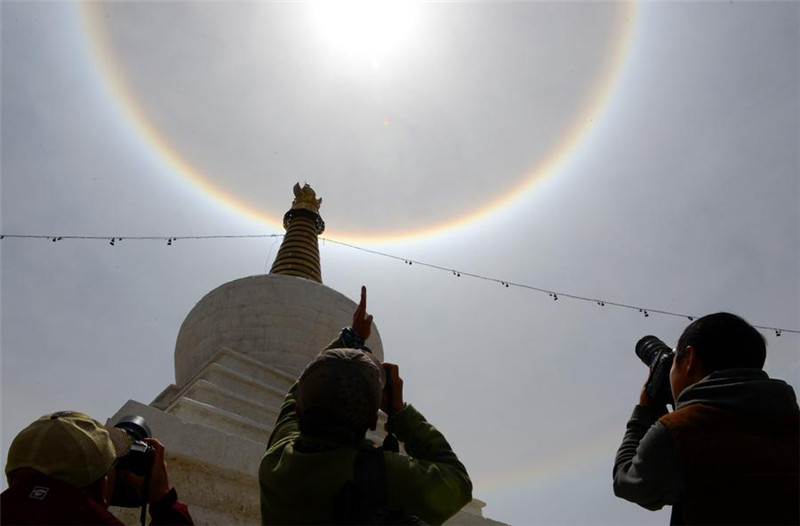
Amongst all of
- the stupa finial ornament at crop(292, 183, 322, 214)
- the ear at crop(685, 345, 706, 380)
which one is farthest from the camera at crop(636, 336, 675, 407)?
the stupa finial ornament at crop(292, 183, 322, 214)

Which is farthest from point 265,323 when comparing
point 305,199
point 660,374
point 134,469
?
point 660,374

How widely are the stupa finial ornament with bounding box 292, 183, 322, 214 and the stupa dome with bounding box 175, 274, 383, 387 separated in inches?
171

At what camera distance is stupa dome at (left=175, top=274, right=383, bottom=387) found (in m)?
10.9

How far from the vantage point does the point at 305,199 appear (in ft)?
53.5

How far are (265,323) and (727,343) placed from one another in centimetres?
1003

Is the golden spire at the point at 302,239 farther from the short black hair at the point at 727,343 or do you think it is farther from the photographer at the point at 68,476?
the short black hair at the point at 727,343

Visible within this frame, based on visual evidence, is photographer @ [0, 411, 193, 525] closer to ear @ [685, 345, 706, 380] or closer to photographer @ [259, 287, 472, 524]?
photographer @ [259, 287, 472, 524]

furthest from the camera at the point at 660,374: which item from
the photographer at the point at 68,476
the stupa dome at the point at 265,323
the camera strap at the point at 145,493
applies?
the stupa dome at the point at 265,323

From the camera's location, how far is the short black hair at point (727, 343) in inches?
75.0

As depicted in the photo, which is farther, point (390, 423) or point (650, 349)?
point (650, 349)

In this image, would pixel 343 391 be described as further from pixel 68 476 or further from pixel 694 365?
pixel 694 365

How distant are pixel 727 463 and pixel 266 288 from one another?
10.7 metres

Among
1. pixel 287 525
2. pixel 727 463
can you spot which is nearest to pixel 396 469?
pixel 287 525

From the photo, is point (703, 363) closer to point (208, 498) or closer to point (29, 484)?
point (29, 484)
